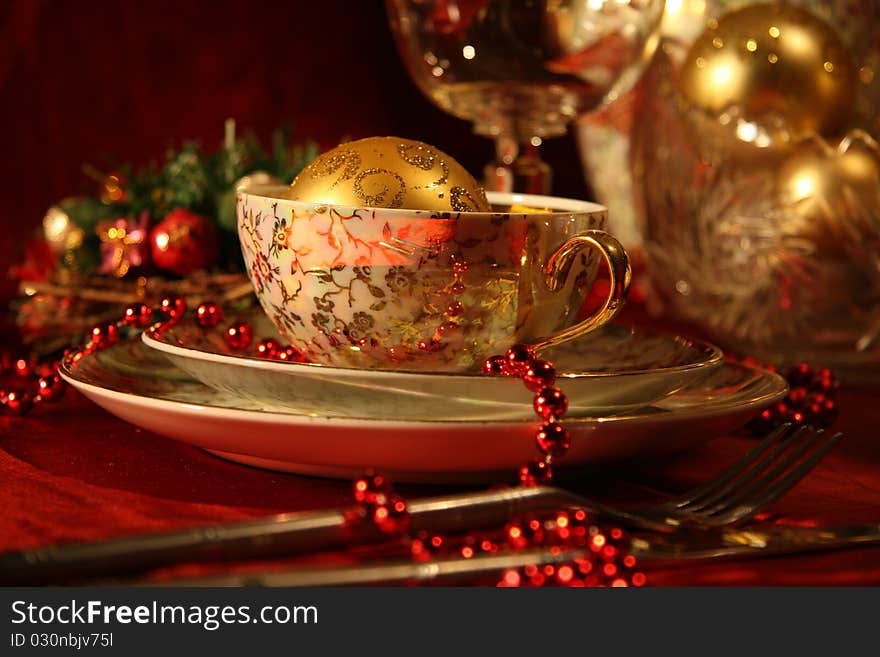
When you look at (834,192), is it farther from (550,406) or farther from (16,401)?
(16,401)

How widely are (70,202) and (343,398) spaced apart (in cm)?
45

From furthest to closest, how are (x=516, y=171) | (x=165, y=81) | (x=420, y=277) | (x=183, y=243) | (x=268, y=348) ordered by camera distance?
(x=165, y=81)
(x=516, y=171)
(x=183, y=243)
(x=268, y=348)
(x=420, y=277)

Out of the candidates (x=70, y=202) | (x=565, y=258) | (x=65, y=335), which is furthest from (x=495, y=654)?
(x=70, y=202)

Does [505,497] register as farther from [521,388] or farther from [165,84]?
[165,84]

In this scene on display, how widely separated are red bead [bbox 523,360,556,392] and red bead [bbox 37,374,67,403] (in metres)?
0.25

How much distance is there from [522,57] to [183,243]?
0.85ft

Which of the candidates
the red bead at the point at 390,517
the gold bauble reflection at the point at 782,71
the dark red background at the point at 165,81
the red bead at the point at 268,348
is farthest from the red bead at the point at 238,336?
the dark red background at the point at 165,81

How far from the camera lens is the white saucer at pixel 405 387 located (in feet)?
1.29

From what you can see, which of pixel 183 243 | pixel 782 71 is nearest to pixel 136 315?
pixel 183 243

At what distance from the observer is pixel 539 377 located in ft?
1.32

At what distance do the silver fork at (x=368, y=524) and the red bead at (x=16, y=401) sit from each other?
21cm

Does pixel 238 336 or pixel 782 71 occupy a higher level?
pixel 782 71

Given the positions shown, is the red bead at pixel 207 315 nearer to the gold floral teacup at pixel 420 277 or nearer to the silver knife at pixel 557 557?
the gold floral teacup at pixel 420 277

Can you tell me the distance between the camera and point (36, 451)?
1.51ft
